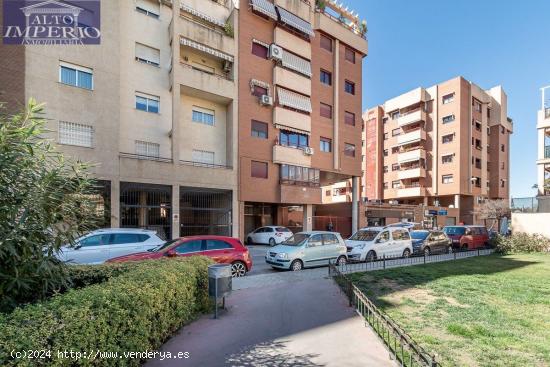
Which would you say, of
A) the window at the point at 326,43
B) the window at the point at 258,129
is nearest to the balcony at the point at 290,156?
the window at the point at 258,129

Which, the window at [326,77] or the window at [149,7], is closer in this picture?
the window at [149,7]

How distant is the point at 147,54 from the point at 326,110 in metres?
14.8

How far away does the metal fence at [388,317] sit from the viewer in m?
3.77

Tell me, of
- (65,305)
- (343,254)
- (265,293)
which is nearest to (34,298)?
(65,305)

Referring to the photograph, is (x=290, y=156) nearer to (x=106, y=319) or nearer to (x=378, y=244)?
(x=378, y=244)

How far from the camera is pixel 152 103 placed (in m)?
19.7

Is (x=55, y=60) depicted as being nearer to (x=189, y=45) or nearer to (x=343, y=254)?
(x=189, y=45)

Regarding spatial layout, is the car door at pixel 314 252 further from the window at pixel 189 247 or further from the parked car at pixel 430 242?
the parked car at pixel 430 242

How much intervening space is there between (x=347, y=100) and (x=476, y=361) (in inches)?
1062

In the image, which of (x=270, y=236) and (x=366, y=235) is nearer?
(x=366, y=235)

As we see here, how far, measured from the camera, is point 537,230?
67.9ft

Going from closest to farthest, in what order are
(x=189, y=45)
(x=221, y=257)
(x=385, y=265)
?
(x=221, y=257), (x=385, y=265), (x=189, y=45)

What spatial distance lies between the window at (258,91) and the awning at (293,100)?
1.13 meters

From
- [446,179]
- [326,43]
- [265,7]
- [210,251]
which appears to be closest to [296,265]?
[210,251]
